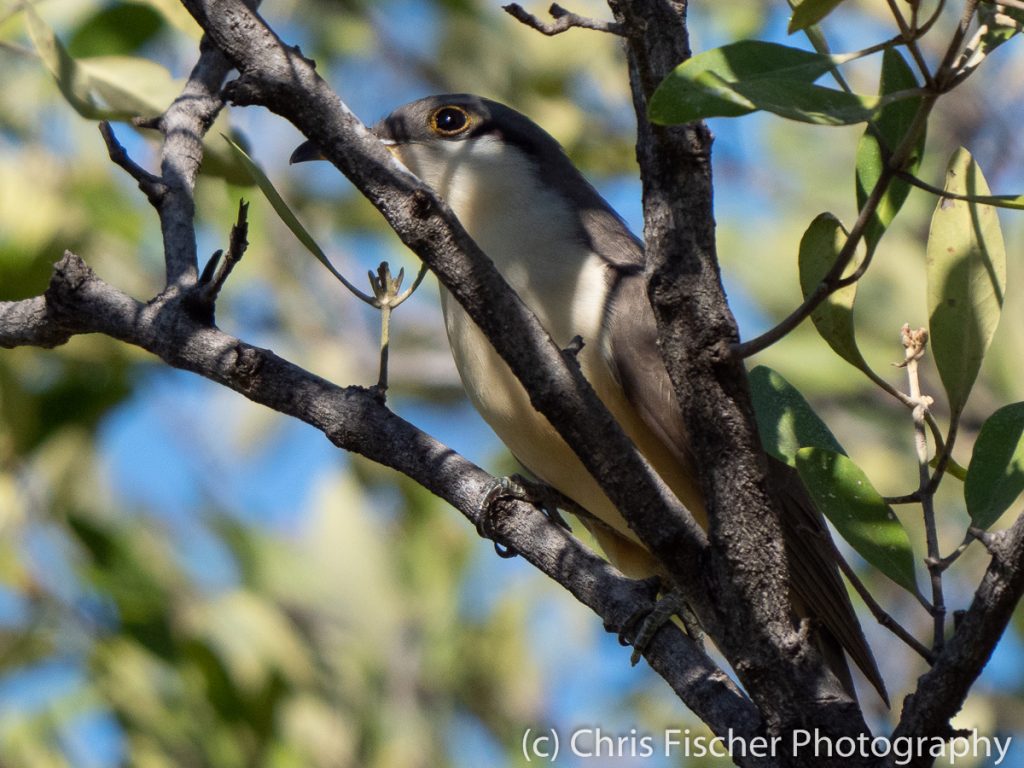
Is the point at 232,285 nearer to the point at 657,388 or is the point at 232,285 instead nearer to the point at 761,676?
the point at 657,388

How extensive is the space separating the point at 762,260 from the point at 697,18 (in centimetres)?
153

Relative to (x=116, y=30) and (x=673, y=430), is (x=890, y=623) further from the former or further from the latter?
(x=116, y=30)

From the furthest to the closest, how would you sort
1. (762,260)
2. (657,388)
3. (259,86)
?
(762,260) < (657,388) < (259,86)

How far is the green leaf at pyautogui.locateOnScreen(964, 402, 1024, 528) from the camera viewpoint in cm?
231

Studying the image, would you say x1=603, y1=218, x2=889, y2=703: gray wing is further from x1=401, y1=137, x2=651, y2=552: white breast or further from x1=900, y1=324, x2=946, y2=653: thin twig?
x1=900, y1=324, x2=946, y2=653: thin twig

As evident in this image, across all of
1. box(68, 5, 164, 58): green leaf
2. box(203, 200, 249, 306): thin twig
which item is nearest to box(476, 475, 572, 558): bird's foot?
box(203, 200, 249, 306): thin twig

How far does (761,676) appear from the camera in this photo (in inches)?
93.5

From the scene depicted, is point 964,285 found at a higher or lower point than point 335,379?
lower

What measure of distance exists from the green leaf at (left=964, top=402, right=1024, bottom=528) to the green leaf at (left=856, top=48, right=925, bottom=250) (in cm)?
44

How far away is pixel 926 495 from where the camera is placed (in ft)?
7.50

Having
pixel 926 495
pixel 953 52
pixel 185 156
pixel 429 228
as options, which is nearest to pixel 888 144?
pixel 953 52

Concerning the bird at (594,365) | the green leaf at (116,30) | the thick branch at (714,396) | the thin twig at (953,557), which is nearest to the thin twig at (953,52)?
the thick branch at (714,396)

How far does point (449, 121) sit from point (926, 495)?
8.09 feet

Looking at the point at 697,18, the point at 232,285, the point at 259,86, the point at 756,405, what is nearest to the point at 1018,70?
the point at 697,18
